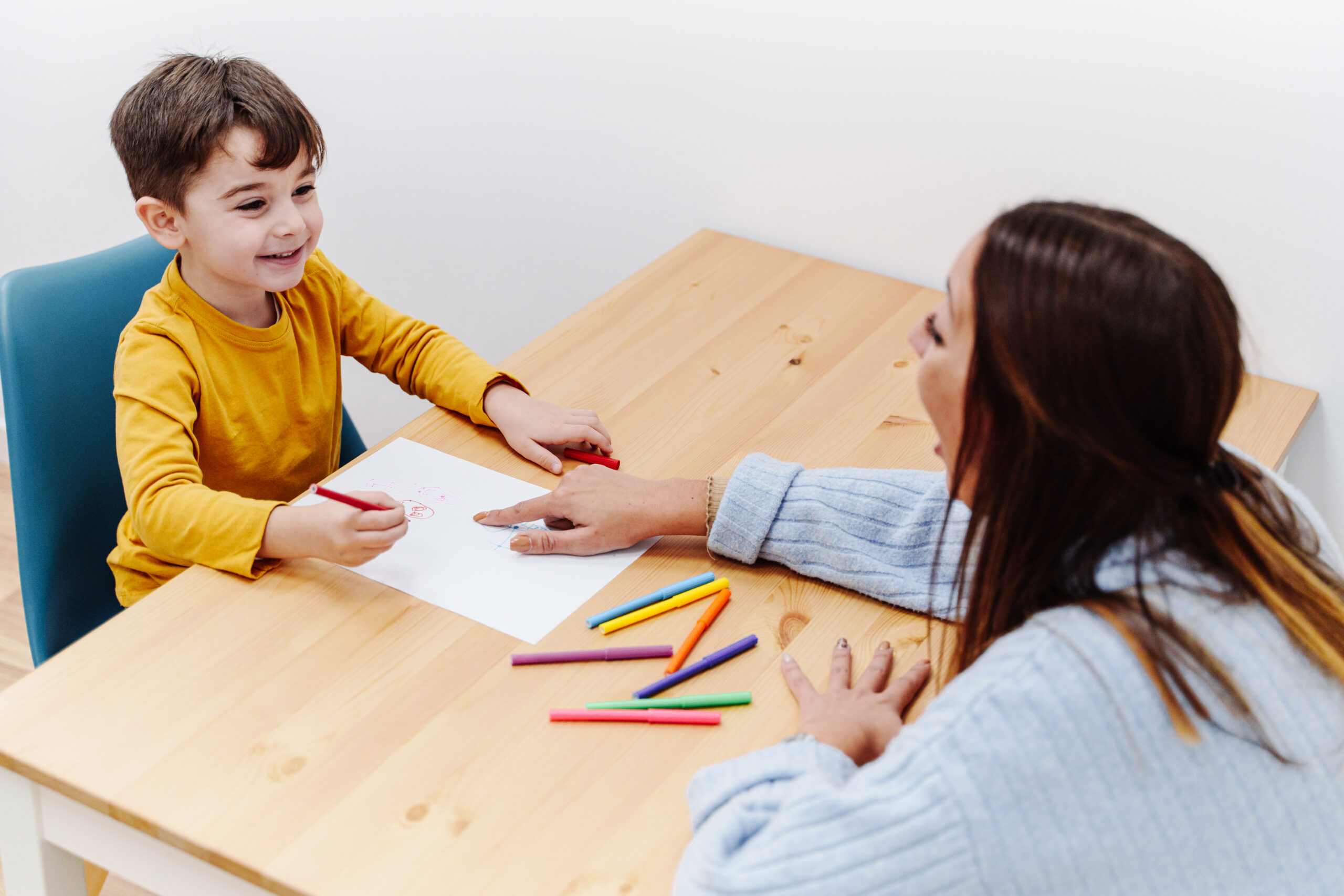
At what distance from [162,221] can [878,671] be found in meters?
0.84

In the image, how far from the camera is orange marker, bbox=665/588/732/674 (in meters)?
0.89

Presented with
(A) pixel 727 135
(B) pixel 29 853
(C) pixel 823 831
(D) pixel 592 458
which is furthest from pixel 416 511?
(A) pixel 727 135

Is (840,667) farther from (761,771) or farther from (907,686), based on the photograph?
(761,771)

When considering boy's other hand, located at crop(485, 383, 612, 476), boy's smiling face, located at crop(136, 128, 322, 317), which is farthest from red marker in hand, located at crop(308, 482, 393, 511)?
boy's smiling face, located at crop(136, 128, 322, 317)

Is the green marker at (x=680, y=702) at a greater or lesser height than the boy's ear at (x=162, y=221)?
lesser

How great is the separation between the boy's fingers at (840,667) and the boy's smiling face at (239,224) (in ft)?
2.27

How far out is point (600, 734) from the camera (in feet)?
2.69

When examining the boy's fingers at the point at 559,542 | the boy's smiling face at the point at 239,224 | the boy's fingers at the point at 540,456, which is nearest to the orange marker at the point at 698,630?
the boy's fingers at the point at 559,542

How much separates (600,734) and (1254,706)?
43 centimetres

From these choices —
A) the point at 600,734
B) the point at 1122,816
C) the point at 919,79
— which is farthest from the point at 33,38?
the point at 1122,816

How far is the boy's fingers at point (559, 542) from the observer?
3.30 ft

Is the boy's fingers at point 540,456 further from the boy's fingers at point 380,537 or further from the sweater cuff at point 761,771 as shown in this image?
the sweater cuff at point 761,771

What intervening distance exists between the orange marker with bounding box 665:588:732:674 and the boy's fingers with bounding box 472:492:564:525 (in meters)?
0.18

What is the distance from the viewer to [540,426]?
1.15m
